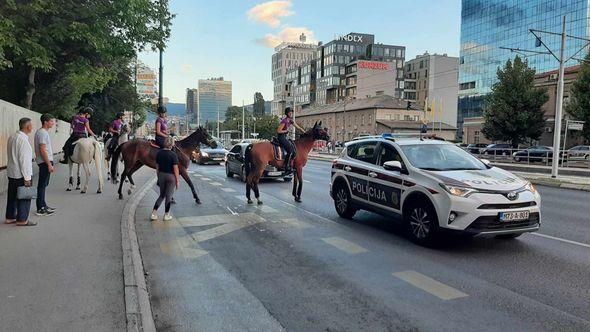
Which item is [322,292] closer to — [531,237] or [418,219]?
[418,219]

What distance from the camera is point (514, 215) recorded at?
725 cm

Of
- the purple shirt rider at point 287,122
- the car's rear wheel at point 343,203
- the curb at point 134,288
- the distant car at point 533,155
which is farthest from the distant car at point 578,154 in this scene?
the curb at point 134,288

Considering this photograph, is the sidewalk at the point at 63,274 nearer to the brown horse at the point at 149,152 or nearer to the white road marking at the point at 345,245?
the brown horse at the point at 149,152

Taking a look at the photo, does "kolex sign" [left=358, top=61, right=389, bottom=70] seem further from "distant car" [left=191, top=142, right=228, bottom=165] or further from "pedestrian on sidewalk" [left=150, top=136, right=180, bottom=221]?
"pedestrian on sidewalk" [left=150, top=136, right=180, bottom=221]

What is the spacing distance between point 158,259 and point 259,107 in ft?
598

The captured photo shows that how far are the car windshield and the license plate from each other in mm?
1334

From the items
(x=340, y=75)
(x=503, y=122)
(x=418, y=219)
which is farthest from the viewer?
(x=340, y=75)

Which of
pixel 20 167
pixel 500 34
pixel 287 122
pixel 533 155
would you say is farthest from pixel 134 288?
pixel 500 34

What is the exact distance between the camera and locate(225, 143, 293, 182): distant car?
18.7 meters

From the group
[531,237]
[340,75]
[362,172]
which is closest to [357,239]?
[362,172]

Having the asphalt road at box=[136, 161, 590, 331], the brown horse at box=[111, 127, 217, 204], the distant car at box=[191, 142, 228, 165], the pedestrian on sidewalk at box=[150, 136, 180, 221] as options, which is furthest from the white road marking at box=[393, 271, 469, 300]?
the distant car at box=[191, 142, 228, 165]

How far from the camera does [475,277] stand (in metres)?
6.21

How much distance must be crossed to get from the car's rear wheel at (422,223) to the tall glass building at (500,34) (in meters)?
85.9

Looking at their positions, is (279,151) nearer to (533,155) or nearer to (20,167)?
(20,167)
